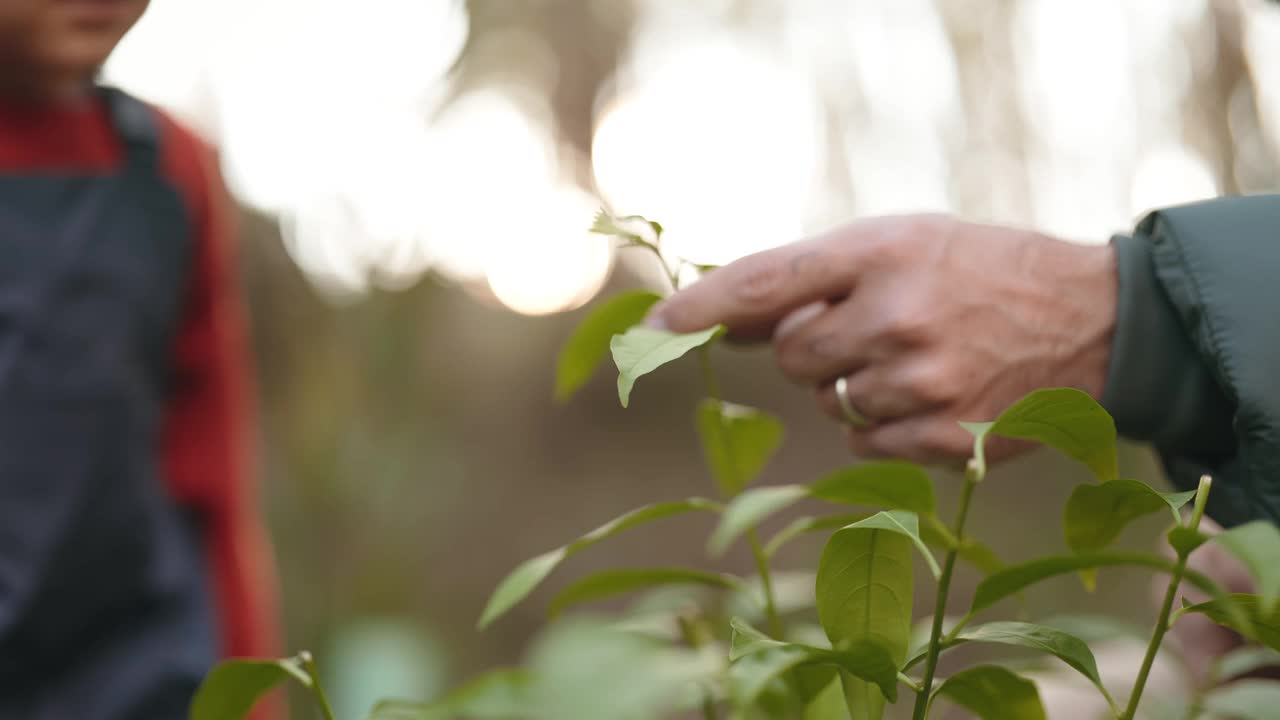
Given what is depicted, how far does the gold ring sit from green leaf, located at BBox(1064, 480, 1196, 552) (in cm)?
19

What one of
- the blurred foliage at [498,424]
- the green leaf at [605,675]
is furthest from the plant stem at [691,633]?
the blurred foliage at [498,424]

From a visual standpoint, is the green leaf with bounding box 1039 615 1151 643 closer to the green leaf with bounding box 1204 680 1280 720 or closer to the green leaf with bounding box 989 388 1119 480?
the green leaf with bounding box 1204 680 1280 720

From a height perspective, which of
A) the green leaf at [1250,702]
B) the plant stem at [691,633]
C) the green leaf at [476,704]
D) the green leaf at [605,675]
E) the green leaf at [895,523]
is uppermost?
the green leaf at [605,675]

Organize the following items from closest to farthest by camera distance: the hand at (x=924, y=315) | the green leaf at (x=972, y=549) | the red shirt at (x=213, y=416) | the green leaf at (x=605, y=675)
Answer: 1. the green leaf at (x=605, y=675)
2. the green leaf at (x=972, y=549)
3. the hand at (x=924, y=315)
4. the red shirt at (x=213, y=416)

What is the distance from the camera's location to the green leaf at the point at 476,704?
32cm

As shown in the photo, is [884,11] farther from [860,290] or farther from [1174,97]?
[860,290]

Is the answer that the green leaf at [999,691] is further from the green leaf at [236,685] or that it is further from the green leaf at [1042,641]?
the green leaf at [236,685]

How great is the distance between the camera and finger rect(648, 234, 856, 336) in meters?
0.47

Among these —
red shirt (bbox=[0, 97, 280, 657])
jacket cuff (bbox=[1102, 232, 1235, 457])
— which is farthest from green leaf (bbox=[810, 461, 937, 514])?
red shirt (bbox=[0, 97, 280, 657])

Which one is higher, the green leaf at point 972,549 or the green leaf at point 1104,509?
the green leaf at point 1104,509

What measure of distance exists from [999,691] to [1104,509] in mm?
67

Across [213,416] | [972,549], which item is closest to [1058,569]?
[972,549]

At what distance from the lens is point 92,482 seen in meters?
A: 0.73

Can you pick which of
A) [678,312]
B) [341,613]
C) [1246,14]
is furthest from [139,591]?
[341,613]
